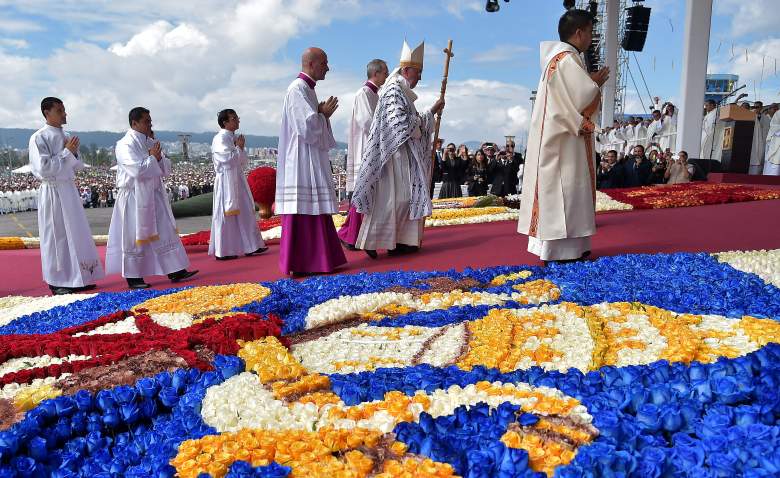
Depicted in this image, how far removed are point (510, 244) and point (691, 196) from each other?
4181 mm

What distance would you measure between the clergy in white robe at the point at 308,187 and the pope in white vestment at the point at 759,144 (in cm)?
1266

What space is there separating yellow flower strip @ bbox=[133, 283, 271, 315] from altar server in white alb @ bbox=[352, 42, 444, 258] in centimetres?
176

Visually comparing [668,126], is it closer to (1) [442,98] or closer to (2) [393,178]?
(1) [442,98]

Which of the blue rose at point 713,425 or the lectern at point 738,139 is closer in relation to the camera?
the blue rose at point 713,425

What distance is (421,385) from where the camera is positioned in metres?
2.20

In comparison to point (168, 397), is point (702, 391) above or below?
above

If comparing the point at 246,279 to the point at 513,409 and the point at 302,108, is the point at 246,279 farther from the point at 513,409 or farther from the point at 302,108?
the point at 513,409

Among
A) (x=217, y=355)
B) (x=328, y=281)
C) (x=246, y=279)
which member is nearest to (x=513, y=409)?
(x=217, y=355)

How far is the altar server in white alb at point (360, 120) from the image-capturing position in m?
6.60

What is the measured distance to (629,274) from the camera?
4047 millimetres

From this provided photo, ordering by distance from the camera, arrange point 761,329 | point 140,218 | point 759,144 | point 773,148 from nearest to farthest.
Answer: point 761,329
point 140,218
point 773,148
point 759,144

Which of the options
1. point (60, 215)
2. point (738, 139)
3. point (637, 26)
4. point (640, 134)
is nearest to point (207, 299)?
point (60, 215)

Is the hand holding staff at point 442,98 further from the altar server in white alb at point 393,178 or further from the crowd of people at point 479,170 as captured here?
the crowd of people at point 479,170

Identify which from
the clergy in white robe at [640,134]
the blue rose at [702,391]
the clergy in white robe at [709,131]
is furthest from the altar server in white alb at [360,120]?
the clergy in white robe at [640,134]
